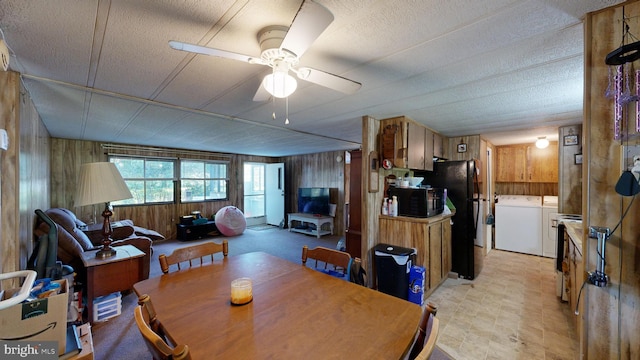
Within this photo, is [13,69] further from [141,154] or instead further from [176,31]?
[141,154]

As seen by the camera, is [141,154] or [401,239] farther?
[141,154]

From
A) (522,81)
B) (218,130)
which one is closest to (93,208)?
(218,130)

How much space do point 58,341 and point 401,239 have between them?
2.81 metres

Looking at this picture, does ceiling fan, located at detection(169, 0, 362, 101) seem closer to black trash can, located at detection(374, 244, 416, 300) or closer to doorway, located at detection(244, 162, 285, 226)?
black trash can, located at detection(374, 244, 416, 300)

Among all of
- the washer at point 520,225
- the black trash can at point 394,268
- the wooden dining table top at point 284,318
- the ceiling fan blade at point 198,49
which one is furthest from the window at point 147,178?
the washer at point 520,225

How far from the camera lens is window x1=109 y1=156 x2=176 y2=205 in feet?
17.5

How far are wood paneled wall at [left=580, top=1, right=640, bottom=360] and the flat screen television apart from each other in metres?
5.33

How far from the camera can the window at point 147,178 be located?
5.33m

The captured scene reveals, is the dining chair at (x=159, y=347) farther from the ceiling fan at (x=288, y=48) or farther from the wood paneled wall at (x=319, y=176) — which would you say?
the wood paneled wall at (x=319, y=176)

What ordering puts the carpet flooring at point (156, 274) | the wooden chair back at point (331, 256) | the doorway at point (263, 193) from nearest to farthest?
the wooden chair back at point (331, 256), the carpet flooring at point (156, 274), the doorway at point (263, 193)

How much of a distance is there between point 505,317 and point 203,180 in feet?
21.3

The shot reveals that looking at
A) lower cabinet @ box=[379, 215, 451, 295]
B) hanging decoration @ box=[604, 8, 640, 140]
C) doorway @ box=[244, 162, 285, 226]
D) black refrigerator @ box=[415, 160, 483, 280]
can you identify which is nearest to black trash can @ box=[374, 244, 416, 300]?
lower cabinet @ box=[379, 215, 451, 295]

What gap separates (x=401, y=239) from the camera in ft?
9.61

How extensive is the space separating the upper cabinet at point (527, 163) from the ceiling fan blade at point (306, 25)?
5.61 m
